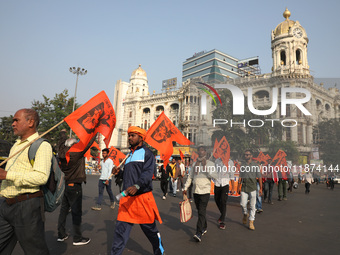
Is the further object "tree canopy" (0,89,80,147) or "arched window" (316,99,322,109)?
"tree canopy" (0,89,80,147)

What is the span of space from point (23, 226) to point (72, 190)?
2319 mm

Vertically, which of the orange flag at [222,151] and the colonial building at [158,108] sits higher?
the colonial building at [158,108]

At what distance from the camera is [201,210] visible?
514cm

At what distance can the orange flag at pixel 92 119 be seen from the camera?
421cm

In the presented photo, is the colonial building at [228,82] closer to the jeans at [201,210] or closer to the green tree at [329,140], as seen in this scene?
the green tree at [329,140]

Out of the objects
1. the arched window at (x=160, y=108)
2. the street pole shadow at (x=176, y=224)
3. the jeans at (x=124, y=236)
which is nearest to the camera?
the jeans at (x=124, y=236)

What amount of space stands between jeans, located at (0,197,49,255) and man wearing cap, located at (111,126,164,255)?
1041 mm

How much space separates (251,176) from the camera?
6.44 meters

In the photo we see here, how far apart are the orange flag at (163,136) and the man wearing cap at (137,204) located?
117 inches

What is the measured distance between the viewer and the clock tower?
38.4 meters

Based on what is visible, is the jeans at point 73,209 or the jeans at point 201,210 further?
the jeans at point 201,210

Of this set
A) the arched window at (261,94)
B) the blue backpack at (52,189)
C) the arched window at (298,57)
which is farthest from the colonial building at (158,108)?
the blue backpack at (52,189)

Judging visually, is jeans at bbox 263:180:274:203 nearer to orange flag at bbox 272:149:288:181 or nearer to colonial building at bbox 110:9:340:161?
orange flag at bbox 272:149:288:181

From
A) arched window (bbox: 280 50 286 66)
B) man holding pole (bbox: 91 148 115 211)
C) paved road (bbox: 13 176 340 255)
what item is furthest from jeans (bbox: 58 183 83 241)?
arched window (bbox: 280 50 286 66)
